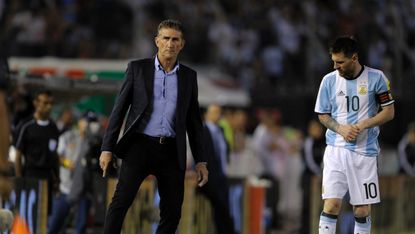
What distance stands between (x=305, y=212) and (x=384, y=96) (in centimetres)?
624

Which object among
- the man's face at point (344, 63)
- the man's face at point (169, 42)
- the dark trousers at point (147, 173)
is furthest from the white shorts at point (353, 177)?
the man's face at point (169, 42)

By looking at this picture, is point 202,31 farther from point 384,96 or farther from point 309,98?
point 384,96

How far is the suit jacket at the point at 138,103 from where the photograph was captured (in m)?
11.0

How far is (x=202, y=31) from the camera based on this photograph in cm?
3002

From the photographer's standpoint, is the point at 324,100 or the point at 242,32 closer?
the point at 324,100

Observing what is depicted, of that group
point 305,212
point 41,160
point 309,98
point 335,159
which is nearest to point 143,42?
point 309,98

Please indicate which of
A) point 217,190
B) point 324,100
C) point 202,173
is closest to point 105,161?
point 202,173

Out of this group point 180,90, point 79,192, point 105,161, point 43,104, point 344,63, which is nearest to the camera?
point 105,161

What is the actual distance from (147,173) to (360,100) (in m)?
2.19

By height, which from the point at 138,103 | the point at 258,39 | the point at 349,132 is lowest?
the point at 349,132

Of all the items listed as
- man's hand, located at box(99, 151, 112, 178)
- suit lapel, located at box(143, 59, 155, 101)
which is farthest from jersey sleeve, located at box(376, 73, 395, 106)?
man's hand, located at box(99, 151, 112, 178)

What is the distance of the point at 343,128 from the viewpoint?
11578mm

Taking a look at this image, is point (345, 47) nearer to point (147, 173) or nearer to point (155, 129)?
point (155, 129)

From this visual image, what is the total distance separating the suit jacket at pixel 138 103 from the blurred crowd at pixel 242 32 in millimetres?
14996
